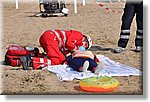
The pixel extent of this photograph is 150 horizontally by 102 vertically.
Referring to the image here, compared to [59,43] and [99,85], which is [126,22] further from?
[99,85]

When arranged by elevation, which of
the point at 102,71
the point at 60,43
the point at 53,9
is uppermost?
the point at 53,9

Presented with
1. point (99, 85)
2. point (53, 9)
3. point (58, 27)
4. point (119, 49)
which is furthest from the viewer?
point (53, 9)

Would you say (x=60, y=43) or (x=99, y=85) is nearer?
(x=99, y=85)

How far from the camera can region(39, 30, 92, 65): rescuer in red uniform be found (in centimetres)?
443

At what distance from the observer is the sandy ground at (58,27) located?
12.1ft

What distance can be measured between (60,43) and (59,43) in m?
0.01

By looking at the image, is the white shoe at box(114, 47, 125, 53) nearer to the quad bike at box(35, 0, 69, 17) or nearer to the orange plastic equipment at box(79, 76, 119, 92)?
the orange plastic equipment at box(79, 76, 119, 92)

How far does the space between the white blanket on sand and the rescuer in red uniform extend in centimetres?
14

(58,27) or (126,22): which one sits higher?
(126,22)

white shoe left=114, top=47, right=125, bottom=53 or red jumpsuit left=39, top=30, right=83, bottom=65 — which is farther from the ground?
red jumpsuit left=39, top=30, right=83, bottom=65

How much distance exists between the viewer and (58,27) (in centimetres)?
766

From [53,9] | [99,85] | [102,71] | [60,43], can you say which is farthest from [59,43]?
[53,9]

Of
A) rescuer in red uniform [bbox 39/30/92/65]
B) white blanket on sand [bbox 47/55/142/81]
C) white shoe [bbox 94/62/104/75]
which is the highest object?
rescuer in red uniform [bbox 39/30/92/65]

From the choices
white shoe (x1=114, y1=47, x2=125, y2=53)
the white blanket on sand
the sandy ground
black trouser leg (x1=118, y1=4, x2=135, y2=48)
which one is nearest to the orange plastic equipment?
the sandy ground
